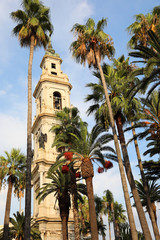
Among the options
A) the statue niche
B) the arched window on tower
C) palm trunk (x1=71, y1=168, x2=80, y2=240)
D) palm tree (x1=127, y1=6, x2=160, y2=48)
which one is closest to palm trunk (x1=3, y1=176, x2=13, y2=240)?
the statue niche

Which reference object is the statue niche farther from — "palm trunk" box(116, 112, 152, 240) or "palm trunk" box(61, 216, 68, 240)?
"palm trunk" box(116, 112, 152, 240)

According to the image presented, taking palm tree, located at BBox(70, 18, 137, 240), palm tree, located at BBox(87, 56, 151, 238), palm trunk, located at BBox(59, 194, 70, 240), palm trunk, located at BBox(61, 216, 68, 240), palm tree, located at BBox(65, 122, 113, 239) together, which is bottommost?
palm trunk, located at BBox(61, 216, 68, 240)

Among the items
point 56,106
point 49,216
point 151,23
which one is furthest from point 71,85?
point 151,23

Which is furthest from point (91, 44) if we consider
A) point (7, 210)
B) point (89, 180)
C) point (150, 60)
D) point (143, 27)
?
point (7, 210)

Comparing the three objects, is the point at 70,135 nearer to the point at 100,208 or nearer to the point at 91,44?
the point at 91,44

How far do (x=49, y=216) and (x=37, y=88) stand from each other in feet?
82.9

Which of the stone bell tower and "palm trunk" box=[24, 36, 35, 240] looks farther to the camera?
the stone bell tower

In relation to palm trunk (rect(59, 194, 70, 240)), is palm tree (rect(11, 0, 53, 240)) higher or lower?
higher

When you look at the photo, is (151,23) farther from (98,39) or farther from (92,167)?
(92,167)

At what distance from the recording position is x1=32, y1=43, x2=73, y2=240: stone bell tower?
34.4 metres

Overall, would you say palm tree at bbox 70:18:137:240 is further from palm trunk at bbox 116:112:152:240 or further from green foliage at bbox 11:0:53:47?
palm trunk at bbox 116:112:152:240

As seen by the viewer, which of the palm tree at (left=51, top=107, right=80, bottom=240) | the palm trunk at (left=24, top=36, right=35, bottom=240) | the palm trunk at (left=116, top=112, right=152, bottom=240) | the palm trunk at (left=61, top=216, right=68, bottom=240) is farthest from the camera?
the palm trunk at (left=61, top=216, right=68, bottom=240)

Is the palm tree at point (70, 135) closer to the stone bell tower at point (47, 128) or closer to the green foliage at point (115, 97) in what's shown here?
the green foliage at point (115, 97)

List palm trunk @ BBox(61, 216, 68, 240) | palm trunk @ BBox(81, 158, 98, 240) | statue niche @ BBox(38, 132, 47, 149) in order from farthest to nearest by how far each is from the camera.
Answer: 1. statue niche @ BBox(38, 132, 47, 149)
2. palm trunk @ BBox(61, 216, 68, 240)
3. palm trunk @ BBox(81, 158, 98, 240)
